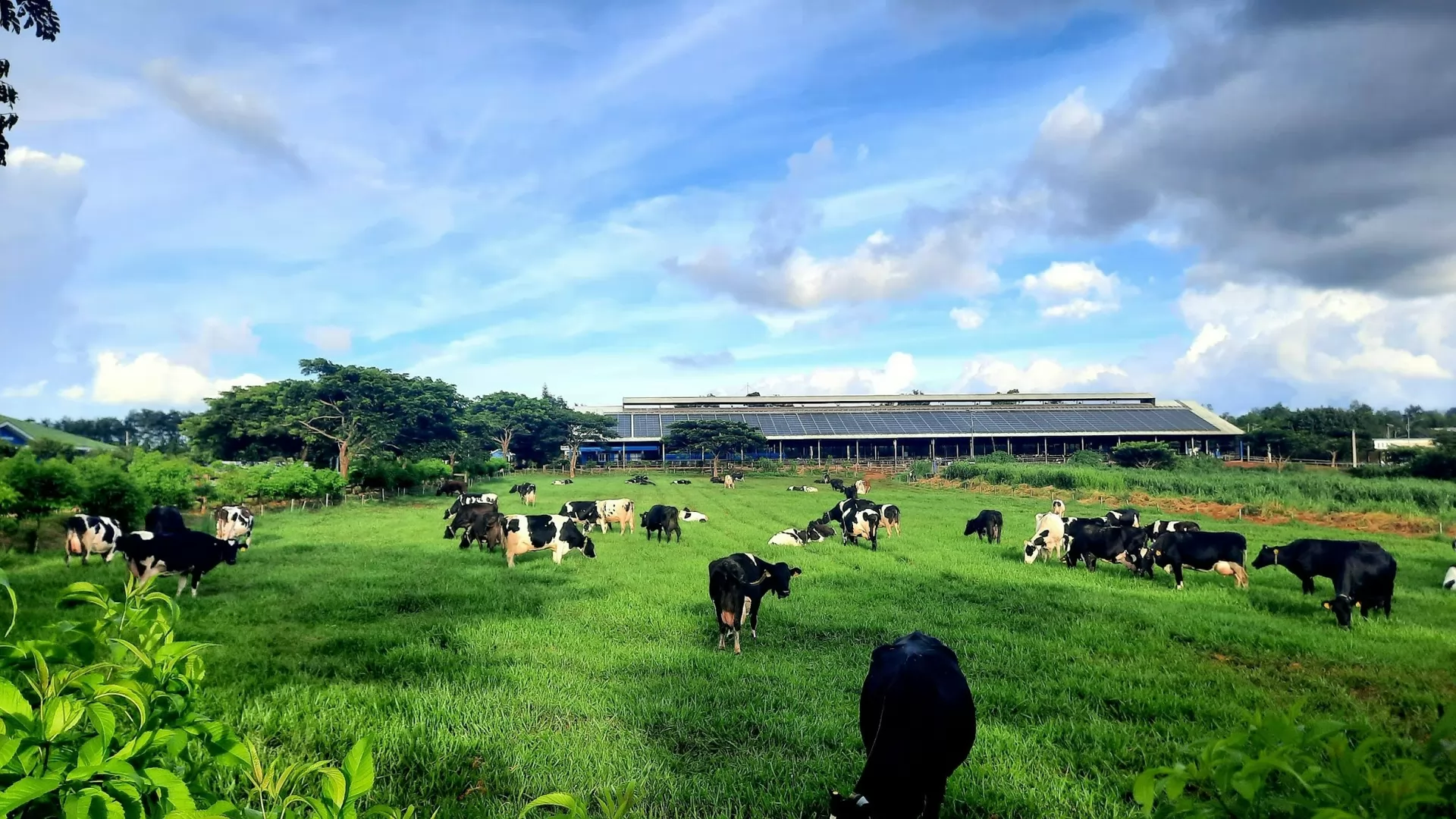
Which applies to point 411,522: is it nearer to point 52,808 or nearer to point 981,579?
point 981,579

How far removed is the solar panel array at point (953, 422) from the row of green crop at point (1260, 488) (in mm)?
21123

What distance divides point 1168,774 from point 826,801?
386 centimetres

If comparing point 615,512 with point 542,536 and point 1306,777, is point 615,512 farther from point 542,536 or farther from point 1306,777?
point 1306,777

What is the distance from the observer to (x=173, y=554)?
1030 centimetres

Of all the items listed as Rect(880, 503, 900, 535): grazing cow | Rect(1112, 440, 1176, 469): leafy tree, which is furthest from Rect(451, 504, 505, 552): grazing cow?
Rect(1112, 440, 1176, 469): leafy tree

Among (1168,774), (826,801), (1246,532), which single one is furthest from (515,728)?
(1246,532)

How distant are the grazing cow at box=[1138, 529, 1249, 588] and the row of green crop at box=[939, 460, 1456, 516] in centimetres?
1412

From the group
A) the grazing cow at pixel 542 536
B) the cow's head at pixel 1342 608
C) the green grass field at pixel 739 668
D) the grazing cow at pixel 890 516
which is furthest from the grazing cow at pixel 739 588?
the grazing cow at pixel 890 516

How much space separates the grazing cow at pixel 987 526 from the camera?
17.2 metres

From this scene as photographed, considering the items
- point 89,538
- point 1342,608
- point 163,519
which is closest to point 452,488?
point 163,519

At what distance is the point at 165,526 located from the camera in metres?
14.2

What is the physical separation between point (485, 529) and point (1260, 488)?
2768 centimetres

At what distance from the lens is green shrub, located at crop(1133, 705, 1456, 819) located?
3.72 feet

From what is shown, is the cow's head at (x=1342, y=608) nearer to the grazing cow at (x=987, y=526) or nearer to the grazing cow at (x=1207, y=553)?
the grazing cow at (x=1207, y=553)
